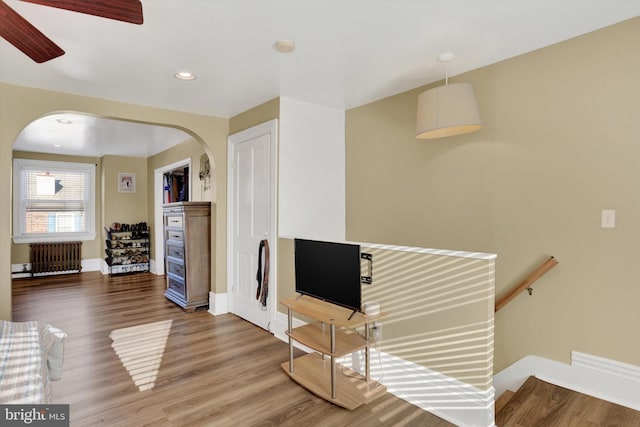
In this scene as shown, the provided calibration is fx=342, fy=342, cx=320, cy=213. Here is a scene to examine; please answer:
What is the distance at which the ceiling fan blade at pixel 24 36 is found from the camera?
1493mm

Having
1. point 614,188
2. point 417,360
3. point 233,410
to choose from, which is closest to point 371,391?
point 417,360

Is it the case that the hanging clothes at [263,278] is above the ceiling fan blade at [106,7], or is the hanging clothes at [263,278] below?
below

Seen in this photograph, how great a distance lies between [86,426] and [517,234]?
320 centimetres

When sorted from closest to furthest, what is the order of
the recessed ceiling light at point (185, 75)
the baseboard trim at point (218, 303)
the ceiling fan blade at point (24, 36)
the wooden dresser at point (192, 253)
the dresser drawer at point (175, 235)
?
the ceiling fan blade at point (24, 36)
the recessed ceiling light at point (185, 75)
the baseboard trim at point (218, 303)
the wooden dresser at point (192, 253)
the dresser drawer at point (175, 235)

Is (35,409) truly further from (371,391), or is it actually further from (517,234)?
(517,234)

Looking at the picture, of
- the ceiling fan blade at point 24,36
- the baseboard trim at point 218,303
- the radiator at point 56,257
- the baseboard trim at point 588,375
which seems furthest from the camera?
the radiator at point 56,257

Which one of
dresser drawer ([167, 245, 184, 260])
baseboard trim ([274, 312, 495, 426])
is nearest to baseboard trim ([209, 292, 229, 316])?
dresser drawer ([167, 245, 184, 260])

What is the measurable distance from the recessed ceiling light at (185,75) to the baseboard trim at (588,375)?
3524 millimetres

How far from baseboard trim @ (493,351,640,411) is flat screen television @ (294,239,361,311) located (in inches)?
55.1

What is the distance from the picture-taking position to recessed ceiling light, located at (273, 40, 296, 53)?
2.38 metres

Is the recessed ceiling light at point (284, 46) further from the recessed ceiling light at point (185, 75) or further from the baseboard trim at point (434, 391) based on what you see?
the baseboard trim at point (434, 391)

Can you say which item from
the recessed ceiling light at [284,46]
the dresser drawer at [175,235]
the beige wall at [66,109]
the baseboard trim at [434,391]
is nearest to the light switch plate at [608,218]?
the baseboard trim at [434,391]

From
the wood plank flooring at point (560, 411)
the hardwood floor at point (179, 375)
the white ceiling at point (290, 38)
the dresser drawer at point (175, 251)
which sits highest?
the white ceiling at point (290, 38)

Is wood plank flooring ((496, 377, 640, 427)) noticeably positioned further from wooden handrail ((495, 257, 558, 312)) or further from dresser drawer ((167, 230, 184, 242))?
dresser drawer ((167, 230, 184, 242))
